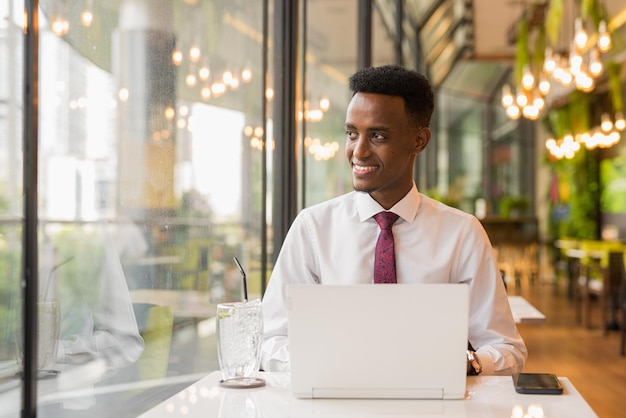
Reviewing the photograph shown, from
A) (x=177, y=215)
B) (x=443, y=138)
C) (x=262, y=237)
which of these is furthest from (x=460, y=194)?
(x=177, y=215)

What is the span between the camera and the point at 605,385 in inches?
245

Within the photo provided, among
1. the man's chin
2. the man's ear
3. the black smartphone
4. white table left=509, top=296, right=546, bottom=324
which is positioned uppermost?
the man's ear

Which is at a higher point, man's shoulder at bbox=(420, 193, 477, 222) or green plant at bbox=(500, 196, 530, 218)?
man's shoulder at bbox=(420, 193, 477, 222)

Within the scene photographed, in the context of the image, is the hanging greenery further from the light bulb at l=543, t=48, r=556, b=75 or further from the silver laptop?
the silver laptop

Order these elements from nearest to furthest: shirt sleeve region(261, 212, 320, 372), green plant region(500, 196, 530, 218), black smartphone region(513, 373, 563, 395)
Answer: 1. black smartphone region(513, 373, 563, 395)
2. shirt sleeve region(261, 212, 320, 372)
3. green plant region(500, 196, 530, 218)

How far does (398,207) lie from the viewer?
87.2 inches

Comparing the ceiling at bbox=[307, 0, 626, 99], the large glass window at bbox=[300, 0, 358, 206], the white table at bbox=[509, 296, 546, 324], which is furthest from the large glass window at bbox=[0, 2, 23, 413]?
the ceiling at bbox=[307, 0, 626, 99]

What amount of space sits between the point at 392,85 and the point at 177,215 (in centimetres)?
91

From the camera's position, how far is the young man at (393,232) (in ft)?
6.95

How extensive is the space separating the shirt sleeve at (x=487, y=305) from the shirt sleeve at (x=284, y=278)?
1.35ft

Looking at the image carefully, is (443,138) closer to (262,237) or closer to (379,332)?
(262,237)

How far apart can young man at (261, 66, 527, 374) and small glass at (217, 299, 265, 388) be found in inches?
9.4

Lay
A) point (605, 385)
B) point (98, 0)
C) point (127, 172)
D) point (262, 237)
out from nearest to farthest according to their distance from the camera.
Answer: point (98, 0) < point (127, 172) < point (262, 237) < point (605, 385)

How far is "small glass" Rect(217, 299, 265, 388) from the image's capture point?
1763 mm
